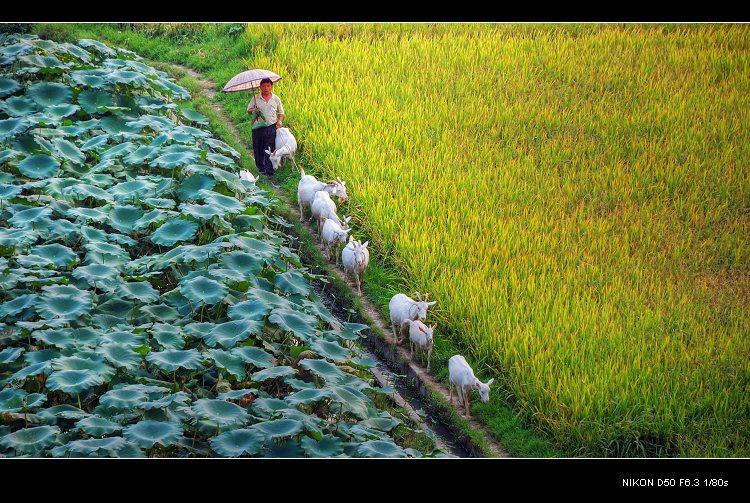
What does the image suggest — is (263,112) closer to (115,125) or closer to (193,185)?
(115,125)

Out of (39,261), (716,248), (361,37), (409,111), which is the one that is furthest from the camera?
(361,37)

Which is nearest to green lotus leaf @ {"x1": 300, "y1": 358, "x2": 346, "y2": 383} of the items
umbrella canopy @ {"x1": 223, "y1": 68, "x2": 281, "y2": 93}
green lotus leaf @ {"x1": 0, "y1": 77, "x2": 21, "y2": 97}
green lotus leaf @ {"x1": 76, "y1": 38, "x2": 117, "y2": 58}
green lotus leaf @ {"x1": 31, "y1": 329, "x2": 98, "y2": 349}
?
green lotus leaf @ {"x1": 31, "y1": 329, "x2": 98, "y2": 349}

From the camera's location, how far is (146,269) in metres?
6.77

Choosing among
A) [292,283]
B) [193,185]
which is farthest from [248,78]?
[292,283]

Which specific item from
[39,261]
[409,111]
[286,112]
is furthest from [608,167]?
[39,261]

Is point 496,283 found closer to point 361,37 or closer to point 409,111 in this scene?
point 409,111

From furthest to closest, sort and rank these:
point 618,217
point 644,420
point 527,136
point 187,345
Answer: point 527,136, point 618,217, point 187,345, point 644,420

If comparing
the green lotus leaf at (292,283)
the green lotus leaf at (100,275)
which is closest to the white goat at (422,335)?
the green lotus leaf at (292,283)

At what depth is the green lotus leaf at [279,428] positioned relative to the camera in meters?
4.98

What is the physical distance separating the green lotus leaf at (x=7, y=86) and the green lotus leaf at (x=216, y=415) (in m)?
6.01

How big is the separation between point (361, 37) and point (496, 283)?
6.54 metres

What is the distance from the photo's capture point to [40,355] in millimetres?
5641

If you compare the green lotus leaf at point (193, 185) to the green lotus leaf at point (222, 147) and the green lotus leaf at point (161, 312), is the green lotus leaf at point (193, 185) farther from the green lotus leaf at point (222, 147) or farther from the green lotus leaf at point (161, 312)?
the green lotus leaf at point (161, 312)

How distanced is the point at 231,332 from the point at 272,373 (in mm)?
555
